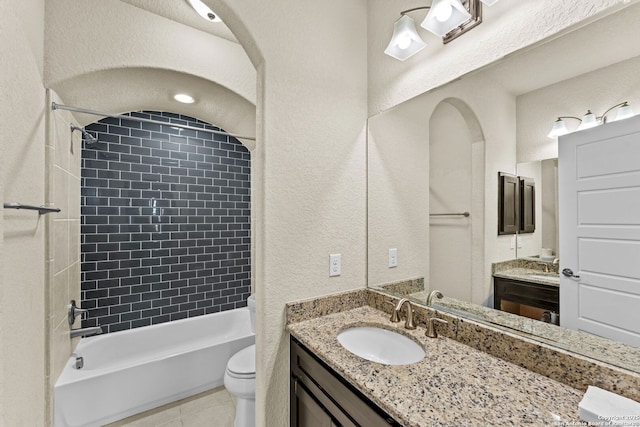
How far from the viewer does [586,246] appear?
861mm

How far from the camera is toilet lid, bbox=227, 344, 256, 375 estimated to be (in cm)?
182

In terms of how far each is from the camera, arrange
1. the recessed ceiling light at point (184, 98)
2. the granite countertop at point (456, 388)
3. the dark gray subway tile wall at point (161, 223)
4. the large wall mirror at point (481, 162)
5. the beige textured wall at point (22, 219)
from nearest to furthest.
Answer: the granite countertop at point (456, 388) < the large wall mirror at point (481, 162) < the beige textured wall at point (22, 219) < the recessed ceiling light at point (184, 98) < the dark gray subway tile wall at point (161, 223)

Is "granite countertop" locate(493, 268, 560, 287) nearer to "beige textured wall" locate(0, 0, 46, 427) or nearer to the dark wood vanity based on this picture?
the dark wood vanity

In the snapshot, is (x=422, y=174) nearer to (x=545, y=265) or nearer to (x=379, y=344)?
(x=545, y=265)

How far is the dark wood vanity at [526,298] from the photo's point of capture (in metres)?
0.95

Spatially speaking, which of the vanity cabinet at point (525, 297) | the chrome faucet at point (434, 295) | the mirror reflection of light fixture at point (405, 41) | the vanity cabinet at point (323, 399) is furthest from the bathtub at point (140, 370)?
the mirror reflection of light fixture at point (405, 41)

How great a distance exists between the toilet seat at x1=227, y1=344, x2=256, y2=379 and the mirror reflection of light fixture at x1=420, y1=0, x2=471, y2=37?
7.19 ft

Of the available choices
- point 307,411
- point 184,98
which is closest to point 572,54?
point 307,411

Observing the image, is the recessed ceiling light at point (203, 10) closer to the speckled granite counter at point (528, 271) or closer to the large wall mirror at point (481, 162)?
the large wall mirror at point (481, 162)

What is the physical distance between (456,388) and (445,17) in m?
1.40

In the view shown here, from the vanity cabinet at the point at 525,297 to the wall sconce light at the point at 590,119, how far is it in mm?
540

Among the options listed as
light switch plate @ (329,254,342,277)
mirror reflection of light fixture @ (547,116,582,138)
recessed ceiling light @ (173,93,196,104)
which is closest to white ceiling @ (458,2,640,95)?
mirror reflection of light fixture @ (547,116,582,138)

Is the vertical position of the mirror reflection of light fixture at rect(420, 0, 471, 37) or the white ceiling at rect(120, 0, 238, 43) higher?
the white ceiling at rect(120, 0, 238, 43)

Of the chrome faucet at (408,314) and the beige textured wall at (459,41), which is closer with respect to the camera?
the beige textured wall at (459,41)
